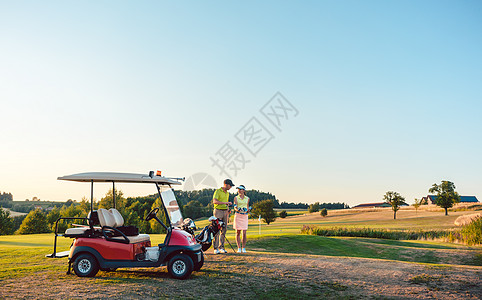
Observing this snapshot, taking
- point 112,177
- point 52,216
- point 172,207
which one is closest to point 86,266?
point 112,177

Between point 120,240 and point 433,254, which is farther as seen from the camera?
point 433,254

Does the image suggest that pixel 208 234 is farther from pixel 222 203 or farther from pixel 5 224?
pixel 5 224

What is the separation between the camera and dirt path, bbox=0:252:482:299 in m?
7.23

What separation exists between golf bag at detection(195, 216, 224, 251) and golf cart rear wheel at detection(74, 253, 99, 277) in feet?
8.84

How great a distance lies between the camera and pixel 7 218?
4653cm

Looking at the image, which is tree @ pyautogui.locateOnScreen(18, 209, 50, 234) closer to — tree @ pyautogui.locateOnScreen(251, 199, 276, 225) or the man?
tree @ pyautogui.locateOnScreen(251, 199, 276, 225)

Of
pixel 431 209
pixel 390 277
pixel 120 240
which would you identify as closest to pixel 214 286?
pixel 120 240

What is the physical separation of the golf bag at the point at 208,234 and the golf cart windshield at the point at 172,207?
3.33 feet

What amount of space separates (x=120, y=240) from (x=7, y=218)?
4682cm

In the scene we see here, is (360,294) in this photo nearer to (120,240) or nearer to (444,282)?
(444,282)

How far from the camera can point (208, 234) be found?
410 inches

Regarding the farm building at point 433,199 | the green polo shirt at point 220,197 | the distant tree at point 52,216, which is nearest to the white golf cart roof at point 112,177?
the green polo shirt at point 220,197

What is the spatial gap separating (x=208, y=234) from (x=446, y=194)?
198 feet

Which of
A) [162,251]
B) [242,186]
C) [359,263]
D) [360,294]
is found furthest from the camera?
→ [242,186]
